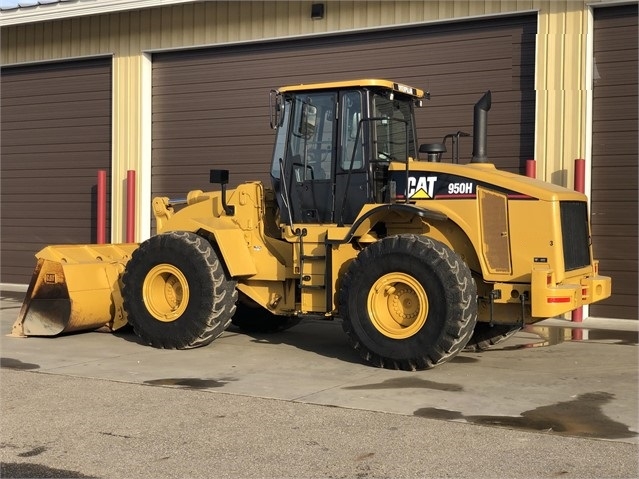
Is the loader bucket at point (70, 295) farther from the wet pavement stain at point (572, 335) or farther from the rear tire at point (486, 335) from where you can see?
the wet pavement stain at point (572, 335)

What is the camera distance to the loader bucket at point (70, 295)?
9.92 meters

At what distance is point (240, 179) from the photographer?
48.6 ft

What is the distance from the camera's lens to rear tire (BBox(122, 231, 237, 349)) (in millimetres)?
9203

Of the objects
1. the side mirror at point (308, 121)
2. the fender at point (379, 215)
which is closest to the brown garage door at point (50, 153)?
the side mirror at point (308, 121)

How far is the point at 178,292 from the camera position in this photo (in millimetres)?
9648

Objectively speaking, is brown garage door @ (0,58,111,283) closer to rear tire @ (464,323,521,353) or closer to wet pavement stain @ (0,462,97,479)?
rear tire @ (464,323,521,353)

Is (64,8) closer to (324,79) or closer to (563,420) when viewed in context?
(324,79)

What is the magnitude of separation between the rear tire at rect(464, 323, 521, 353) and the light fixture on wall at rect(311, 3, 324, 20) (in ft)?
21.4

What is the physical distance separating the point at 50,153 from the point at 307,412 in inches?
474

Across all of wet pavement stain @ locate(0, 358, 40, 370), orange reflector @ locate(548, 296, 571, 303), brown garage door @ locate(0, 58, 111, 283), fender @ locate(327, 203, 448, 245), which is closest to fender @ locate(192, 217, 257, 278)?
fender @ locate(327, 203, 448, 245)

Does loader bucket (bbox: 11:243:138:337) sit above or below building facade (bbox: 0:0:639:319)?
below

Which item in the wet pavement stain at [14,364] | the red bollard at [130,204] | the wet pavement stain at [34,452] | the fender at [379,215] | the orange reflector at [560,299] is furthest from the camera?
the red bollard at [130,204]

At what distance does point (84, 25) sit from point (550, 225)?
11.2 meters

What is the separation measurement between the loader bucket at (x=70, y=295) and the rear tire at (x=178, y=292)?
0.59 m
